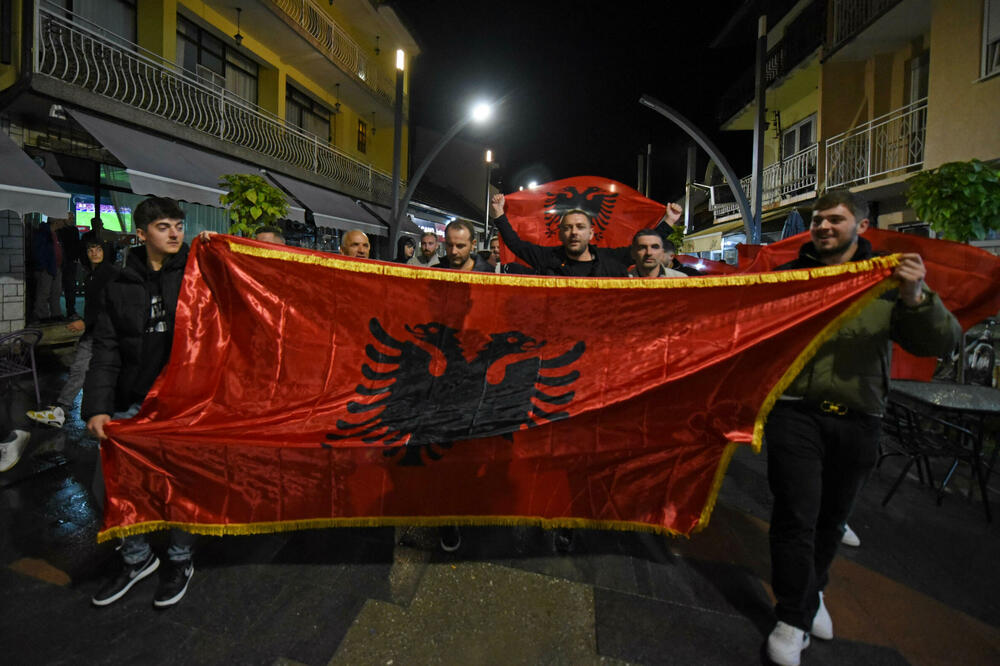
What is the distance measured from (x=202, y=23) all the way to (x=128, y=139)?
5.35m

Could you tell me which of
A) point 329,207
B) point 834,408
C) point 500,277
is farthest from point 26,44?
point 834,408

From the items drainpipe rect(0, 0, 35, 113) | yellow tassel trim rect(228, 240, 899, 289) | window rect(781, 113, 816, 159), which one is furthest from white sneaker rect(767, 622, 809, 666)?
window rect(781, 113, 816, 159)

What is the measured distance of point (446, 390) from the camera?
2.46m

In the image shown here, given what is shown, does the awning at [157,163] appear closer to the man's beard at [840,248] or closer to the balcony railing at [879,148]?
the man's beard at [840,248]

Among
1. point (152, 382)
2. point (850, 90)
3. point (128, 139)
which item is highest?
point (850, 90)

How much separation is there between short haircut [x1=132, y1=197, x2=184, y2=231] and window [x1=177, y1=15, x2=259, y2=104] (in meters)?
10.2

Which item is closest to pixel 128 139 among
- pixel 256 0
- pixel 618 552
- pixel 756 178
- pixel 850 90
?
pixel 256 0

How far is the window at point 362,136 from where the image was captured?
64.9 ft

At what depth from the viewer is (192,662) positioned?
1.98 metres

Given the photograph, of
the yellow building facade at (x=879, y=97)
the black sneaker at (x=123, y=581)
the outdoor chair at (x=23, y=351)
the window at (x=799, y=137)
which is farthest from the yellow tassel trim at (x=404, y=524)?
the window at (x=799, y=137)

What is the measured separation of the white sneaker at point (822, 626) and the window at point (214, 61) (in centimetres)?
1306

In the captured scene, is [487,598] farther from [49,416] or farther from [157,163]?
[157,163]

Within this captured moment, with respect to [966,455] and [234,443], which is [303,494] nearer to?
[234,443]

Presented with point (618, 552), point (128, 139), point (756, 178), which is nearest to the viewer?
point (618, 552)
